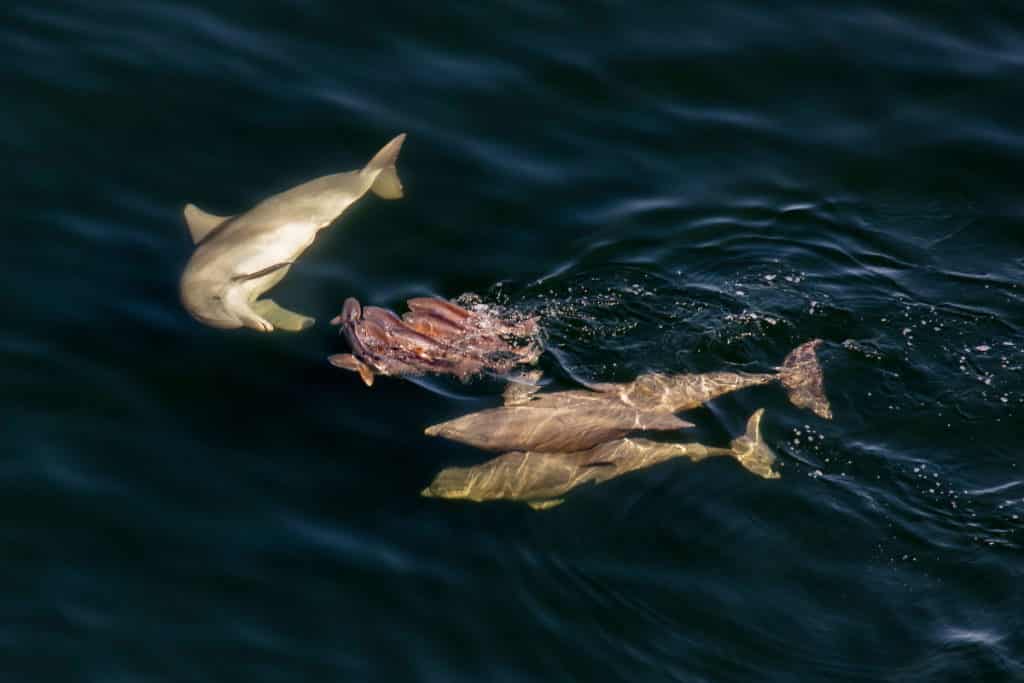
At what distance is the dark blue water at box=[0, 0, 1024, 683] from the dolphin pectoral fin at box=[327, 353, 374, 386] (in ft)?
0.39

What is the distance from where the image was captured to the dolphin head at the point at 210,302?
27.8 ft

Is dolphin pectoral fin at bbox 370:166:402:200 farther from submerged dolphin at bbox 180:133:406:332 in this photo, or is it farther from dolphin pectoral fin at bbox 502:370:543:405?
dolphin pectoral fin at bbox 502:370:543:405

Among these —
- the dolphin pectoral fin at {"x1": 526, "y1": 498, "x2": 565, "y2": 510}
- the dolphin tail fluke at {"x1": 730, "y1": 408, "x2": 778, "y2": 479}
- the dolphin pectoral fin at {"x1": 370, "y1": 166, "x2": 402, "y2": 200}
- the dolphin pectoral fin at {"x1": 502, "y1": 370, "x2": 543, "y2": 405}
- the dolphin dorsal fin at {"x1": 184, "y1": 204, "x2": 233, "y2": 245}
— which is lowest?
the dolphin pectoral fin at {"x1": 526, "y1": 498, "x2": 565, "y2": 510}

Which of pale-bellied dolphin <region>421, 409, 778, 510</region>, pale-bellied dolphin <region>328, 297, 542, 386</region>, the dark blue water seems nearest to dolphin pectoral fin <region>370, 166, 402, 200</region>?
the dark blue water

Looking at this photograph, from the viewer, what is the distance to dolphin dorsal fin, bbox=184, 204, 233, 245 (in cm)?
906

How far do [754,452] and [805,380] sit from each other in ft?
2.28

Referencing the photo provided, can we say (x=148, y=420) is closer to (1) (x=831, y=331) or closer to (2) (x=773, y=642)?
(2) (x=773, y=642)

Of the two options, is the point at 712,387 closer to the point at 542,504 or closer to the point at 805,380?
the point at 805,380

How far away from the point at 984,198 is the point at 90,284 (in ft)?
21.0

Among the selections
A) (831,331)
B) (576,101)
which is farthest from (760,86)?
(831,331)

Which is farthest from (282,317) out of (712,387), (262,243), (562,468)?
(712,387)

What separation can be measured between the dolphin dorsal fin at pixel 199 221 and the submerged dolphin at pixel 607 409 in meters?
2.38

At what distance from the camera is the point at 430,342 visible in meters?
8.18

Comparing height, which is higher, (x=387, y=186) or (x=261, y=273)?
(x=387, y=186)
